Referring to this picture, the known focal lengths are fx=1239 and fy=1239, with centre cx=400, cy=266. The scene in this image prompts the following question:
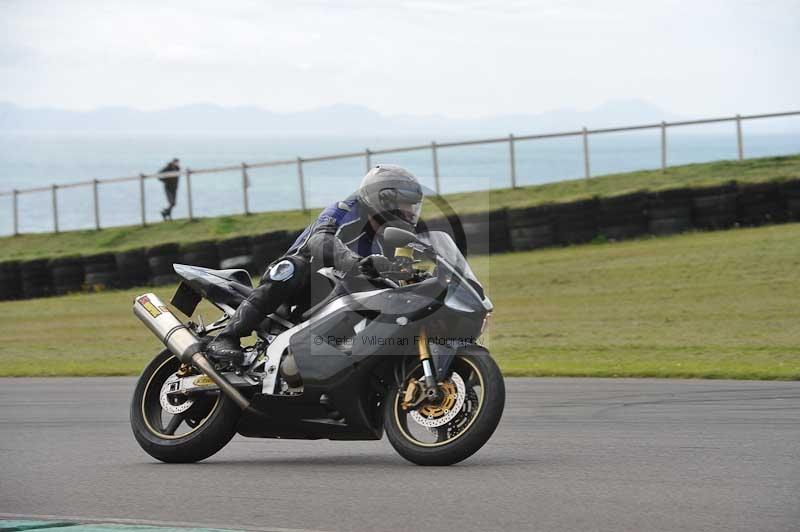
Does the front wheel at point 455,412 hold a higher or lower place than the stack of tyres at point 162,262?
lower

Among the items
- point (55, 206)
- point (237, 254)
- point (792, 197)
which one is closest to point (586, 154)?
point (792, 197)

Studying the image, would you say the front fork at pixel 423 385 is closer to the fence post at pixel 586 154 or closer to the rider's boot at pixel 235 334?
the rider's boot at pixel 235 334

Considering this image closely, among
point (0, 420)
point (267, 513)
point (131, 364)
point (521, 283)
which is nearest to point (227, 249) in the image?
point (521, 283)

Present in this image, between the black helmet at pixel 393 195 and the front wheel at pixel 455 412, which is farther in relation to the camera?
the black helmet at pixel 393 195

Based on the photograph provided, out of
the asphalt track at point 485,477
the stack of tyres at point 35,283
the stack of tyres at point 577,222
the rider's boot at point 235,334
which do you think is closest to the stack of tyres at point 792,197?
the stack of tyres at point 577,222

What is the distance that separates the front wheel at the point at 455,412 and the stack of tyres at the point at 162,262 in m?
16.8

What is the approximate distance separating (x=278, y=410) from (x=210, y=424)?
1.46ft

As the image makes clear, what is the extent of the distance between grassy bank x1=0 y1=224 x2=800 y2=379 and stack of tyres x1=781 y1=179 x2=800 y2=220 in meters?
0.42

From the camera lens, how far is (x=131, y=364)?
1368 cm

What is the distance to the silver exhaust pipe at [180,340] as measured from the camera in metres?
6.64

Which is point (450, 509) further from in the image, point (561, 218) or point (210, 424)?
point (561, 218)

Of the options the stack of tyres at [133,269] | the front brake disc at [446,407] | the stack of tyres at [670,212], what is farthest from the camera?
the stack of tyres at [133,269]

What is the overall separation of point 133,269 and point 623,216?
29.5 ft

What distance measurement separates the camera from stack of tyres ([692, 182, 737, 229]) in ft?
69.3
